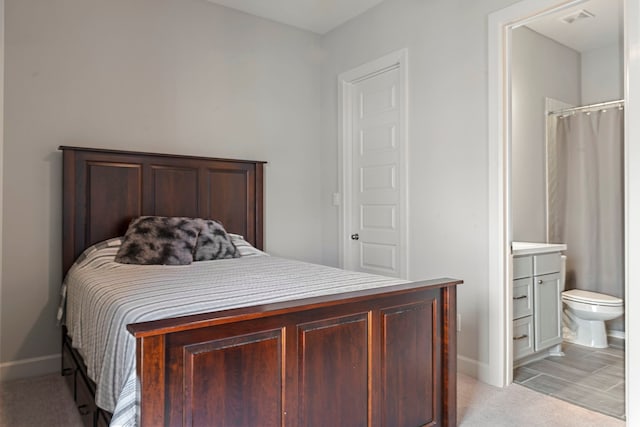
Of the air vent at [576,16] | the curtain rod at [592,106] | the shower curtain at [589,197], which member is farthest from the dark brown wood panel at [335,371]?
the curtain rod at [592,106]

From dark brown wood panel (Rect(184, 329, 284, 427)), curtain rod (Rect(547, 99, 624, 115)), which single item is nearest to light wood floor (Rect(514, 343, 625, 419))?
dark brown wood panel (Rect(184, 329, 284, 427))

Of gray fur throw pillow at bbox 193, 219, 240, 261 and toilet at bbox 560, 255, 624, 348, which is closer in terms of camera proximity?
gray fur throw pillow at bbox 193, 219, 240, 261

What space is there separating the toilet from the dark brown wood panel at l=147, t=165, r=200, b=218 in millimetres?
2993

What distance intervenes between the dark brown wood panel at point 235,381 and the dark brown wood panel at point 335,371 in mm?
115

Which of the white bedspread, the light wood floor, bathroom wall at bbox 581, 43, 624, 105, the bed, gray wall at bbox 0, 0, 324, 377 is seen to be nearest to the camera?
the bed

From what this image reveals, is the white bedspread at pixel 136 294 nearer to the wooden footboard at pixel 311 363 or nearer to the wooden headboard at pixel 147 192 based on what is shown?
the wooden footboard at pixel 311 363

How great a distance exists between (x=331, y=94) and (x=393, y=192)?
1.24m

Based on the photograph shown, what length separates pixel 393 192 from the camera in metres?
3.45

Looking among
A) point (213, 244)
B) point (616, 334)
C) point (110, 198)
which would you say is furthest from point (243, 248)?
point (616, 334)

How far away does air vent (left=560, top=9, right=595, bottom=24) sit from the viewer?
132 inches

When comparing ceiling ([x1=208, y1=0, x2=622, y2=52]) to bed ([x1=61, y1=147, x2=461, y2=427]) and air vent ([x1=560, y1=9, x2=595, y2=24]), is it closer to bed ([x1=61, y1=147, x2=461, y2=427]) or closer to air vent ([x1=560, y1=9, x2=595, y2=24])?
air vent ([x1=560, y1=9, x2=595, y2=24])

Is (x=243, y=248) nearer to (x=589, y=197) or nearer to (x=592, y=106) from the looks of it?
(x=589, y=197)

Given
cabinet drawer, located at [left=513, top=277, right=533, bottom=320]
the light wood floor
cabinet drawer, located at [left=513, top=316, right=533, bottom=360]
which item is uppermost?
cabinet drawer, located at [left=513, top=277, right=533, bottom=320]

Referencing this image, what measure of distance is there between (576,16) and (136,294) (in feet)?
12.7
